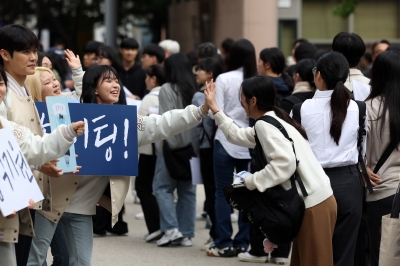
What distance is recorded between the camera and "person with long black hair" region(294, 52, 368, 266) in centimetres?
562

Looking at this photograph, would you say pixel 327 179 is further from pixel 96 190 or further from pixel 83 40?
pixel 83 40

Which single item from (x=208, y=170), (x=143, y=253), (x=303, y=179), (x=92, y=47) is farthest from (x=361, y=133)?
(x=92, y=47)


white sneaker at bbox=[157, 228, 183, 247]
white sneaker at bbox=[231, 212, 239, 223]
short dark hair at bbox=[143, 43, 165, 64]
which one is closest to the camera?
white sneaker at bbox=[157, 228, 183, 247]

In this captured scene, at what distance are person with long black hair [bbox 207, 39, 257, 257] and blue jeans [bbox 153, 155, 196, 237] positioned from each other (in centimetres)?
69

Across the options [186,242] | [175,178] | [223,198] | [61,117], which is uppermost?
[61,117]

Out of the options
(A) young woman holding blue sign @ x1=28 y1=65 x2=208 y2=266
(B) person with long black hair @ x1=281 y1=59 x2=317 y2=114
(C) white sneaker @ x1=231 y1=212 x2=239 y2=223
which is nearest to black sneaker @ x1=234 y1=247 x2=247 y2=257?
(B) person with long black hair @ x1=281 y1=59 x2=317 y2=114

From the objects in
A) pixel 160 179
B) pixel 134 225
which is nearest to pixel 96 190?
pixel 160 179

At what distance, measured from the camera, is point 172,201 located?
336 inches

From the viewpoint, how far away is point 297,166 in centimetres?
529

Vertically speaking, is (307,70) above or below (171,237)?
above

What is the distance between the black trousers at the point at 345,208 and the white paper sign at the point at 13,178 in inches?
86.1

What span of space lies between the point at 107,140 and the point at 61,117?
1.77ft

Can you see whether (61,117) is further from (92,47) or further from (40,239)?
(92,47)

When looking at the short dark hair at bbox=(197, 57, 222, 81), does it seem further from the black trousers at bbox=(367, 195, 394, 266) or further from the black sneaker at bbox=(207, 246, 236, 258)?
the black trousers at bbox=(367, 195, 394, 266)
